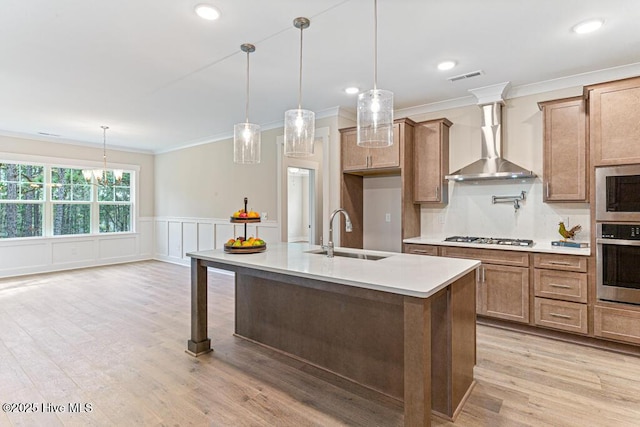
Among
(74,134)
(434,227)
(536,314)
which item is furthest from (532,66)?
(74,134)

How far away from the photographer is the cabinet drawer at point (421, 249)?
12.8 feet

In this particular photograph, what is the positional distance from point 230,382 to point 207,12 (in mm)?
2641

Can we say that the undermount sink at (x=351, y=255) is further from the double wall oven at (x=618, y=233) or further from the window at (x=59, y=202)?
the window at (x=59, y=202)

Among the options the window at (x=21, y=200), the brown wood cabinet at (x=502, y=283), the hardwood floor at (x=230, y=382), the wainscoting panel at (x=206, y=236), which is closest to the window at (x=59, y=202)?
the window at (x=21, y=200)

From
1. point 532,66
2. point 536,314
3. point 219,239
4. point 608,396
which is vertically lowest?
point 608,396

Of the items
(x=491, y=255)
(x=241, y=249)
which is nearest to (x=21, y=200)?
(x=241, y=249)

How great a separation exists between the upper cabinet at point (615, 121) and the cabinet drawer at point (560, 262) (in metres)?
0.89

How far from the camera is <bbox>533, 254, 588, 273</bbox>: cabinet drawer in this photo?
3141 mm

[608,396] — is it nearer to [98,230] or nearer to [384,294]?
[384,294]

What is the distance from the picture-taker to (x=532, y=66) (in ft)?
10.8

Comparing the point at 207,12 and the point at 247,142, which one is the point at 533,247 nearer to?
the point at 247,142

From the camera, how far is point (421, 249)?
3996 mm

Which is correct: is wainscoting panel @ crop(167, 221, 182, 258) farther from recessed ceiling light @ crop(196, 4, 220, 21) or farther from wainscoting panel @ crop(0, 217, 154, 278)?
recessed ceiling light @ crop(196, 4, 220, 21)

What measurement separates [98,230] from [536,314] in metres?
7.90
